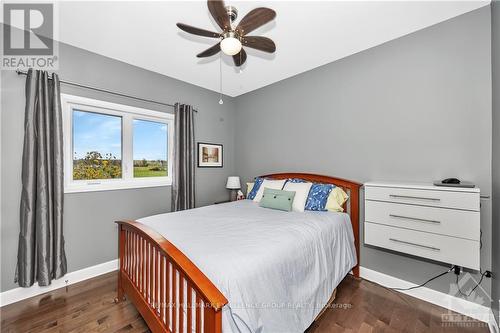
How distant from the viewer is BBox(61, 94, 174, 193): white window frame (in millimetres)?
2490

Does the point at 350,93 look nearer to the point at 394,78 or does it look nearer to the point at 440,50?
the point at 394,78

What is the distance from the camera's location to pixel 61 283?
2373mm

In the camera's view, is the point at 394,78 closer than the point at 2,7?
No

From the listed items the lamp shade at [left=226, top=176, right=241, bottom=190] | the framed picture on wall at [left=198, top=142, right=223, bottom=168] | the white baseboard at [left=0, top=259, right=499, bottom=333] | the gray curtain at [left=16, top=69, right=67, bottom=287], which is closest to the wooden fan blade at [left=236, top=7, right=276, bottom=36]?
the gray curtain at [left=16, top=69, right=67, bottom=287]

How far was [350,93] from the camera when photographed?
273 centimetres

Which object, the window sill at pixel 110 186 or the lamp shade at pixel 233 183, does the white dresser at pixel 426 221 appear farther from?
the window sill at pixel 110 186

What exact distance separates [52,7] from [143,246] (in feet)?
7.39

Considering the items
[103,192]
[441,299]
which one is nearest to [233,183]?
[103,192]

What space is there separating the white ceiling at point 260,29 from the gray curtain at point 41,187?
0.72 meters

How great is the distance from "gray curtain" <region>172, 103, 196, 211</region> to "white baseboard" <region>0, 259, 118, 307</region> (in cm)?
107

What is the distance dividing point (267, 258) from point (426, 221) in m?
1.55

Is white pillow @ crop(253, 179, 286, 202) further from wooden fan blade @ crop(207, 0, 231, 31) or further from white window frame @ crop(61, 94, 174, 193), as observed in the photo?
wooden fan blade @ crop(207, 0, 231, 31)

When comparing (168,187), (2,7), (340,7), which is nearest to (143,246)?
(168,187)

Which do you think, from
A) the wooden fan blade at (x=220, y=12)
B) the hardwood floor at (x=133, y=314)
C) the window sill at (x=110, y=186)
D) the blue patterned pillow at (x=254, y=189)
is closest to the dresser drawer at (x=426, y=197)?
the hardwood floor at (x=133, y=314)
